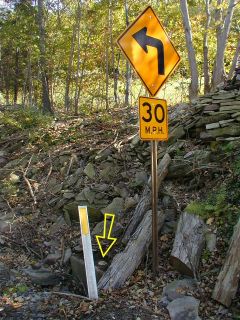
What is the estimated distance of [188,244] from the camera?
456 cm

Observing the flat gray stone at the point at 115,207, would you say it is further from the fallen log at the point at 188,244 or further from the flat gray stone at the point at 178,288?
the flat gray stone at the point at 178,288

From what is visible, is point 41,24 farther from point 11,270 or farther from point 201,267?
point 201,267

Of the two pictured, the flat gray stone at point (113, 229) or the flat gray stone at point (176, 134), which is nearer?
the flat gray stone at point (113, 229)

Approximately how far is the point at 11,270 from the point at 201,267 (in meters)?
2.76

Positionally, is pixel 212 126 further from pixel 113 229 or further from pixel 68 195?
pixel 68 195

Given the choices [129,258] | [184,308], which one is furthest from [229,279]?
[129,258]

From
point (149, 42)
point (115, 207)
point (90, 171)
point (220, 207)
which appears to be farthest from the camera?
point (90, 171)

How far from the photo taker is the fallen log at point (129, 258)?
4406 mm

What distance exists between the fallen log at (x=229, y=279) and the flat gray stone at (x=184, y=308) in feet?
→ 0.82

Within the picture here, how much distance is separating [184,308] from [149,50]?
9.88 ft

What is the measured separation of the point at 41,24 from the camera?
1330cm

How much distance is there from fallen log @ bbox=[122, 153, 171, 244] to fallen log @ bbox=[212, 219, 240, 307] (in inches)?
61.4

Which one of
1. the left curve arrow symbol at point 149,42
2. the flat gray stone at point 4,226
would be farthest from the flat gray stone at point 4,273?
the left curve arrow symbol at point 149,42

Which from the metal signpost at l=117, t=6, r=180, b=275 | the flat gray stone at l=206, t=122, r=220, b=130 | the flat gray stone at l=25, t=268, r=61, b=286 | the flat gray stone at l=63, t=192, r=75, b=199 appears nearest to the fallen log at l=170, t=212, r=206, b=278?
the metal signpost at l=117, t=6, r=180, b=275
